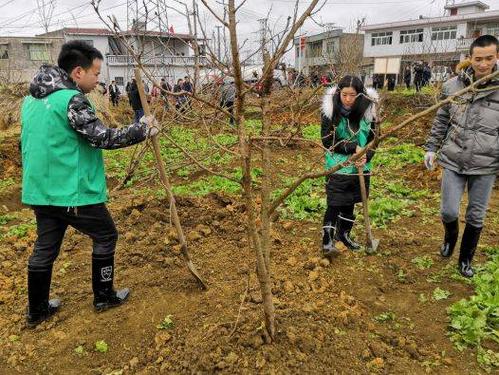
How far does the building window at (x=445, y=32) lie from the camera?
37125 mm

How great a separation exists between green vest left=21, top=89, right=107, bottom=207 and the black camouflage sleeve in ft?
0.17

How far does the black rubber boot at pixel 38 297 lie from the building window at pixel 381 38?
4495cm

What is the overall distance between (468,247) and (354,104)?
4.71ft

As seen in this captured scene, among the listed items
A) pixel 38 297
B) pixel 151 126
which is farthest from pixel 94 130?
pixel 38 297

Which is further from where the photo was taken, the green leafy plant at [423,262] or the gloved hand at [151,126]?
the green leafy plant at [423,262]

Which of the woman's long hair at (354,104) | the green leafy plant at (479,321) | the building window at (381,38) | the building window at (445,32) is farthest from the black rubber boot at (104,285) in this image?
the building window at (381,38)

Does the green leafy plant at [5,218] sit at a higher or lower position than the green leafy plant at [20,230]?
lower

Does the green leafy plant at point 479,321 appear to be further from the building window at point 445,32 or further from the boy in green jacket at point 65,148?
the building window at point 445,32

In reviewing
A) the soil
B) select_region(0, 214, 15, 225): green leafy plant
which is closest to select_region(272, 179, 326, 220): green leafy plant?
the soil

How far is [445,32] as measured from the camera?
38.0 m

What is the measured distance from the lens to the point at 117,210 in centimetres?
499

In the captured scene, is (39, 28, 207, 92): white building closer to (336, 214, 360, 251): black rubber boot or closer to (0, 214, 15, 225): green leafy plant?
(336, 214, 360, 251): black rubber boot

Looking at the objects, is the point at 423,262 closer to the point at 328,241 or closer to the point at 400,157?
the point at 328,241

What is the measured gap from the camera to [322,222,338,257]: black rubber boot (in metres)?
3.67
